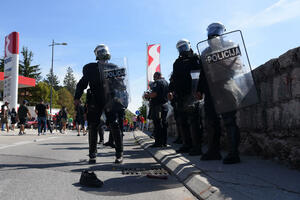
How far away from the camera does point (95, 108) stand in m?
5.07

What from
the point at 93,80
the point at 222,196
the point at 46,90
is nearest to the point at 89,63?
the point at 93,80

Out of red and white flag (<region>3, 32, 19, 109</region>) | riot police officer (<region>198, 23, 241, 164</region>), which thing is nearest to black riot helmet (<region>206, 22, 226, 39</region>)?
riot police officer (<region>198, 23, 241, 164</region>)

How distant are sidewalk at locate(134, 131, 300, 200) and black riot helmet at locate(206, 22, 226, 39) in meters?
1.79

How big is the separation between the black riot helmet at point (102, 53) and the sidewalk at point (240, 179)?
6.79ft

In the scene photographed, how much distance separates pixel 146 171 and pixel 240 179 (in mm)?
1679

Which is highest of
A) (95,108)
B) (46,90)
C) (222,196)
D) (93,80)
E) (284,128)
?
(46,90)

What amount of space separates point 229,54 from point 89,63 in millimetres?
2228

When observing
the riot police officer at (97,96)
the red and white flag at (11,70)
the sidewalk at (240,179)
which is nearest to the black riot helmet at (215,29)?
the riot police officer at (97,96)

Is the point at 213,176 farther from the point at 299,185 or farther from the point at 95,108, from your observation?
the point at 95,108

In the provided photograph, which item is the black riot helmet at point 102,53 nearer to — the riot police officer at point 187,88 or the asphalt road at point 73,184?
the riot police officer at point 187,88

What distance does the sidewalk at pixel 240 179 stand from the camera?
8.72 ft

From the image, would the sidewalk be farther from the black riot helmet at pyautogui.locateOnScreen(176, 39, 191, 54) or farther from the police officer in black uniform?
the police officer in black uniform

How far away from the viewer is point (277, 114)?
173 inches

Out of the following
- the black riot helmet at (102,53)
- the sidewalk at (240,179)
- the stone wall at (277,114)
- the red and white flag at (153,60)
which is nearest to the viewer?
the sidewalk at (240,179)
